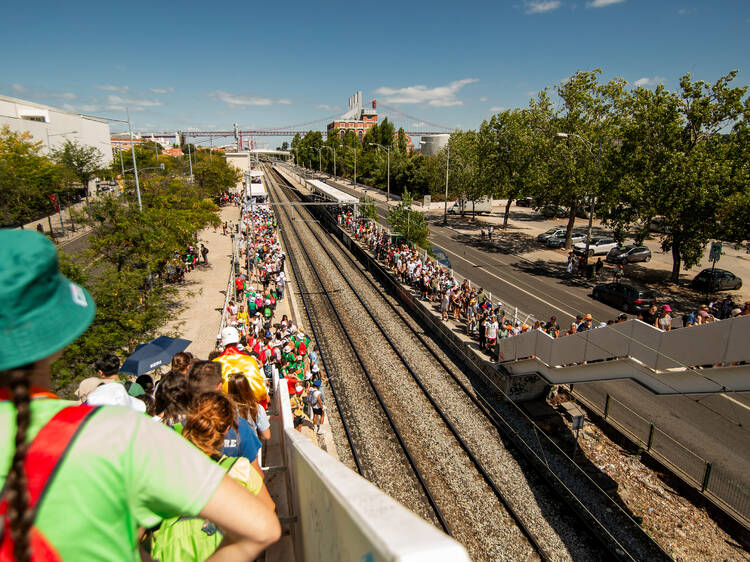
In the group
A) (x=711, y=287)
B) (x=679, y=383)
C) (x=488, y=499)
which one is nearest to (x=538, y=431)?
(x=488, y=499)

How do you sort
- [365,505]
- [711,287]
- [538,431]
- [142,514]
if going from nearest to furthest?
[142,514] → [365,505] → [538,431] → [711,287]

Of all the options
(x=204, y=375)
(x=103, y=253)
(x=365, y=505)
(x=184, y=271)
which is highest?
(x=365, y=505)

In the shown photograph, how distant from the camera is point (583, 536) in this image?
10266 millimetres

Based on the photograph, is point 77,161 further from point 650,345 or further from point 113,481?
point 113,481

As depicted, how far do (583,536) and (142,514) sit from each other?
1187cm

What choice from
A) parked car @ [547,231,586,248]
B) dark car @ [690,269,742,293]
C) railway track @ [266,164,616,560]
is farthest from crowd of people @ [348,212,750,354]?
parked car @ [547,231,586,248]

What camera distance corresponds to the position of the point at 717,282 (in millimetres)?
25984

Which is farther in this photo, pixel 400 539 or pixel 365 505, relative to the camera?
pixel 365 505

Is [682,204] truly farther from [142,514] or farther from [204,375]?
[142,514]

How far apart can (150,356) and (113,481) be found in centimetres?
1122

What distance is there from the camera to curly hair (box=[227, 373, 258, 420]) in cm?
419

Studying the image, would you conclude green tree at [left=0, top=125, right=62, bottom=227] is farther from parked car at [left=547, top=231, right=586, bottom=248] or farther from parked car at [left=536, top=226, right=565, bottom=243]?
parked car at [left=536, top=226, right=565, bottom=243]

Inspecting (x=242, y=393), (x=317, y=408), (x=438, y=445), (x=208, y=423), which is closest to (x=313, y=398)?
(x=317, y=408)

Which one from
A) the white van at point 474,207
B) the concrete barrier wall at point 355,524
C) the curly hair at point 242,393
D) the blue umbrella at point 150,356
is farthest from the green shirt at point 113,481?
the white van at point 474,207
